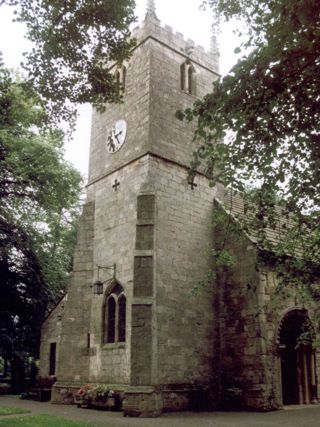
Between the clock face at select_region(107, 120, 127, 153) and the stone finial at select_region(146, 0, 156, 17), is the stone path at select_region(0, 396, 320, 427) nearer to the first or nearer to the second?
the clock face at select_region(107, 120, 127, 153)

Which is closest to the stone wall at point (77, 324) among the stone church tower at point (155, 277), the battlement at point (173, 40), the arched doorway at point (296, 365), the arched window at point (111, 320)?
the stone church tower at point (155, 277)

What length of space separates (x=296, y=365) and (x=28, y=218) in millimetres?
15804

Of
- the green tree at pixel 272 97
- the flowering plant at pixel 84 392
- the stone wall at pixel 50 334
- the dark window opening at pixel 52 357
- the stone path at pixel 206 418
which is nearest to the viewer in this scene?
the green tree at pixel 272 97

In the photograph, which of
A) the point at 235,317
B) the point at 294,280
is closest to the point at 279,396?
the point at 235,317

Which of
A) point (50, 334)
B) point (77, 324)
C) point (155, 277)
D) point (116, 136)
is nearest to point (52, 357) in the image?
point (50, 334)

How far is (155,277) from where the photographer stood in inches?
589

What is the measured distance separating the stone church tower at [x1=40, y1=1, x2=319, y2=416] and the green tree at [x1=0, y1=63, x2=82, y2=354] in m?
3.37

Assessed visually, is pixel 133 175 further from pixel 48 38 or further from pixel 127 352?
pixel 48 38

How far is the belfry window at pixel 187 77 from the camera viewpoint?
19391 mm

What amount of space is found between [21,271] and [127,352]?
11297 mm

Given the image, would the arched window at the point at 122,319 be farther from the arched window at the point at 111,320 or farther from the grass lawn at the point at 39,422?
the grass lawn at the point at 39,422

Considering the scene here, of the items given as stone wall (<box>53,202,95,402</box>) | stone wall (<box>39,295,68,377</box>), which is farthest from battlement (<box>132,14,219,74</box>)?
stone wall (<box>39,295,68,377</box>)

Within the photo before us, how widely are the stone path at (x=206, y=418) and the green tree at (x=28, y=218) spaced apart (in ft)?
31.9

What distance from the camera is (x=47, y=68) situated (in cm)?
984
